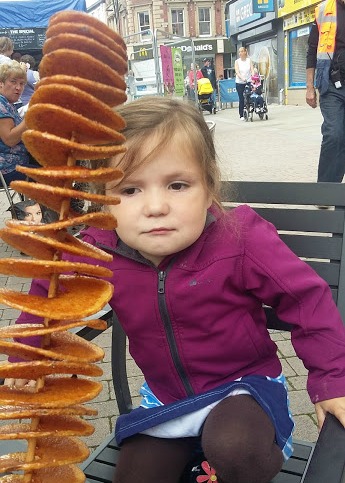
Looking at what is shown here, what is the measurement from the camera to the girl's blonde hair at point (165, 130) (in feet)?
4.16

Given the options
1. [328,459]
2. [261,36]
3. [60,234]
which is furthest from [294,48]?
[60,234]

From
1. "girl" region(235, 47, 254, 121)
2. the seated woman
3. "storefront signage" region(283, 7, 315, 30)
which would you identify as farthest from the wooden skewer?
"storefront signage" region(283, 7, 315, 30)

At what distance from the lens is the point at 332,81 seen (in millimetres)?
4305

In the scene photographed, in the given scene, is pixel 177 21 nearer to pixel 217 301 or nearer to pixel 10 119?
pixel 10 119

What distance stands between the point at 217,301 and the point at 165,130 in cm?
45

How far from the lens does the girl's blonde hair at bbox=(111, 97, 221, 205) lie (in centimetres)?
127

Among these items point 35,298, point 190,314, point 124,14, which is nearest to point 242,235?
point 190,314

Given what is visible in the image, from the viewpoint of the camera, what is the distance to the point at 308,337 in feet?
4.34

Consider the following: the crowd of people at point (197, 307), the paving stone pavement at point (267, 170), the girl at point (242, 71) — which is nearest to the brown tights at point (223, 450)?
the crowd of people at point (197, 307)

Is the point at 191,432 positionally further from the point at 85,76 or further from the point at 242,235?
the point at 85,76

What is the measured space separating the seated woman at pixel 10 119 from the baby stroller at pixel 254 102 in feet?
40.1

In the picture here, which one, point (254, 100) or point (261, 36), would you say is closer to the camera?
point (254, 100)

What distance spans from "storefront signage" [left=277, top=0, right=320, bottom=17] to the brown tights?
2002cm

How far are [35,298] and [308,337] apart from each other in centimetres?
84
